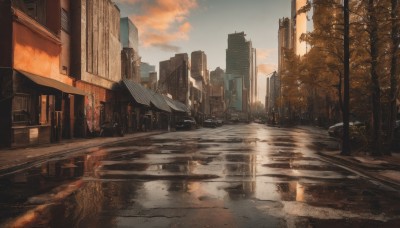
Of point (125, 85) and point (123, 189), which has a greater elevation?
point (125, 85)

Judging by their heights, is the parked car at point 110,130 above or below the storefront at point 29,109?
below

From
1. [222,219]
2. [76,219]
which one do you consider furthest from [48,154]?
[222,219]

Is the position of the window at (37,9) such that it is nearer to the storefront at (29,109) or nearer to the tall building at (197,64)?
the storefront at (29,109)

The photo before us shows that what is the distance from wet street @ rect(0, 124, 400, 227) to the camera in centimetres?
532

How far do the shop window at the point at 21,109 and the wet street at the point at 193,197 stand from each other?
7.71 metres

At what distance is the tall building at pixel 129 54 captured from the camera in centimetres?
4178

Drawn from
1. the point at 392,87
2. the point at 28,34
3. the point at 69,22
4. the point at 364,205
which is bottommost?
the point at 364,205

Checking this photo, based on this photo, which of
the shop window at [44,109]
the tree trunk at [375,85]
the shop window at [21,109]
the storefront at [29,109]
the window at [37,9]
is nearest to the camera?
the tree trunk at [375,85]

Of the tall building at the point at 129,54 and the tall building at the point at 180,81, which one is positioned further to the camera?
the tall building at the point at 180,81

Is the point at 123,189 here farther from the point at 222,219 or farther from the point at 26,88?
the point at 26,88

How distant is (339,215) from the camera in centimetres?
567

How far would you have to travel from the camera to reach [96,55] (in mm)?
29109

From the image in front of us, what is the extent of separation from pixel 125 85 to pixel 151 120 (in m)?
12.5

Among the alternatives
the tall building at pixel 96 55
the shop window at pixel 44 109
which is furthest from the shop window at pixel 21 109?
the tall building at pixel 96 55
